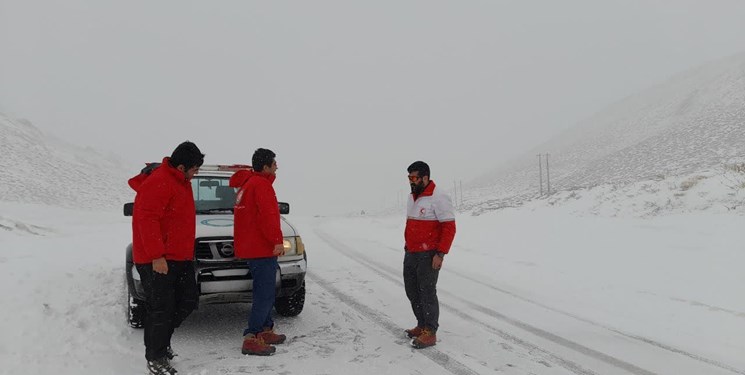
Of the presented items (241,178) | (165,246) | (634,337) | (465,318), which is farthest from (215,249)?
(634,337)

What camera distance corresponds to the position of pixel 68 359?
404cm

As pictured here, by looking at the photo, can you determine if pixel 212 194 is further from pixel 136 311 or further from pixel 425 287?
pixel 425 287

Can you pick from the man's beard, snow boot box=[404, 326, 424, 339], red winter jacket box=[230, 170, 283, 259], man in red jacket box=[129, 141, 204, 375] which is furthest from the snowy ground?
the man's beard

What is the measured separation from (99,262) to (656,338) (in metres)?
7.86

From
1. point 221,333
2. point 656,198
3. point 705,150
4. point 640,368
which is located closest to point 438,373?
point 640,368

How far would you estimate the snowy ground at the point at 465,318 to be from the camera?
165 inches

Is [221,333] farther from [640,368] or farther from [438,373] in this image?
[640,368]

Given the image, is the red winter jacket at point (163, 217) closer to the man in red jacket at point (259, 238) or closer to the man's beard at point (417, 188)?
the man in red jacket at point (259, 238)

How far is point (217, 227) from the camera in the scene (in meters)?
5.02

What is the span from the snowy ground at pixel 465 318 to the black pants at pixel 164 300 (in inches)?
14.4

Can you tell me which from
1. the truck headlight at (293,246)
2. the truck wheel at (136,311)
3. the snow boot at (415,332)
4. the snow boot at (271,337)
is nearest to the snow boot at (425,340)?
the snow boot at (415,332)

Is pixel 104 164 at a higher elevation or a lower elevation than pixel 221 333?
higher

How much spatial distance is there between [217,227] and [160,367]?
61.7 inches

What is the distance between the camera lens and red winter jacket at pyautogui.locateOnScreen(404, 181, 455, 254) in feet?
15.7
